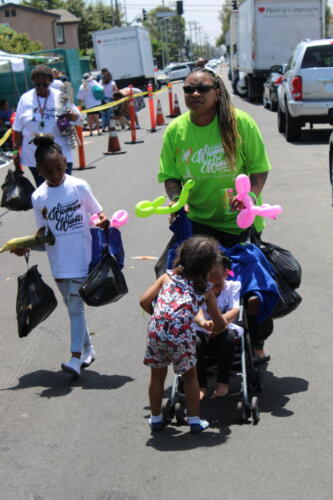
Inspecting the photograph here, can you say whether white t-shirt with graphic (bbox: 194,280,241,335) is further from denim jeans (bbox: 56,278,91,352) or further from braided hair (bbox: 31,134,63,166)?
braided hair (bbox: 31,134,63,166)

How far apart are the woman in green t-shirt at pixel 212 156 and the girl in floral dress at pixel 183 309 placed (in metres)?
0.71

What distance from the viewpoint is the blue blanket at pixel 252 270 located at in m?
5.07

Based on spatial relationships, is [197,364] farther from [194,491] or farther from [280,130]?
[280,130]

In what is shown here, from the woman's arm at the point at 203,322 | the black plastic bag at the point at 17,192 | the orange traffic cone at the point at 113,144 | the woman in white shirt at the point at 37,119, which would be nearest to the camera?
the woman's arm at the point at 203,322

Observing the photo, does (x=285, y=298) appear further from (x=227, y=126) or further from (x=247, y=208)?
(x=227, y=126)

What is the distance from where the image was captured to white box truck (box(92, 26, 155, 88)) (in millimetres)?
45906

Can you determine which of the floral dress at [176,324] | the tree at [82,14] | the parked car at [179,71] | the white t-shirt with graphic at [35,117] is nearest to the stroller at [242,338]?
the floral dress at [176,324]

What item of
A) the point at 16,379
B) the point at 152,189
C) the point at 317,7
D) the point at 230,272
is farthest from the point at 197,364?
the point at 317,7

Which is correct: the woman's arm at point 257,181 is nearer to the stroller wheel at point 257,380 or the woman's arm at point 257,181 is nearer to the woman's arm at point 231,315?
the woman's arm at point 231,315

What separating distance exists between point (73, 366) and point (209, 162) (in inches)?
65.4

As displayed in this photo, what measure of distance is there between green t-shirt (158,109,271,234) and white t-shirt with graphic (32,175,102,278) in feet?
2.24

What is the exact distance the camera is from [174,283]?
459 cm

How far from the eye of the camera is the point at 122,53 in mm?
46375

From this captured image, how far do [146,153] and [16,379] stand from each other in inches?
558
